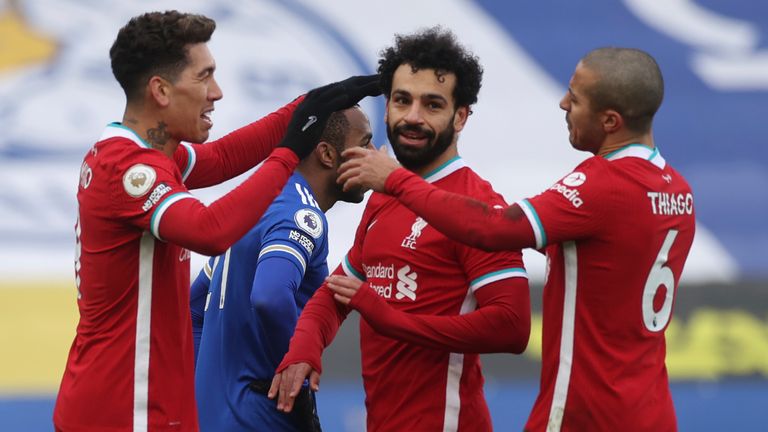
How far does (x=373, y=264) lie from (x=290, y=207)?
22.9 inches

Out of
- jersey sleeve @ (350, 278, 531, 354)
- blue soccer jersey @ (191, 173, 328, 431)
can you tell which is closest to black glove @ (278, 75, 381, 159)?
blue soccer jersey @ (191, 173, 328, 431)

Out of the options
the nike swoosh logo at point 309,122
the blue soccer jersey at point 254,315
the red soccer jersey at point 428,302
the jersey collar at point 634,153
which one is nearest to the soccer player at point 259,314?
the blue soccer jersey at point 254,315

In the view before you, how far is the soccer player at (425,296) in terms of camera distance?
4.23 m

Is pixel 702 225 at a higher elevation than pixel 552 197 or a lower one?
higher

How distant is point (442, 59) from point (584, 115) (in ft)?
2.10

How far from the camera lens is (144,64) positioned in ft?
13.9

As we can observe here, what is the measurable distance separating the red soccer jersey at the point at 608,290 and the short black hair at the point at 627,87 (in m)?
0.12

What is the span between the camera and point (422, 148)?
446cm

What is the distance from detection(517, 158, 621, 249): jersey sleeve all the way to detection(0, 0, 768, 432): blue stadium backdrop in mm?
5294

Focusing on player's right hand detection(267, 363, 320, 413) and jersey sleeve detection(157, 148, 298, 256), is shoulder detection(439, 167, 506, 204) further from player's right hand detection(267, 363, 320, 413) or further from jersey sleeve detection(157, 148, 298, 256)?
player's right hand detection(267, 363, 320, 413)

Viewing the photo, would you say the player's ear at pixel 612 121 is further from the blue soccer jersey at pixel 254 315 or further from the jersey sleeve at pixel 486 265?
the blue soccer jersey at pixel 254 315

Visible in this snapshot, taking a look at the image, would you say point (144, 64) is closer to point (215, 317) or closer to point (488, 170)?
point (215, 317)

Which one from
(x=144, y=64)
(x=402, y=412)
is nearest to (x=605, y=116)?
(x=402, y=412)

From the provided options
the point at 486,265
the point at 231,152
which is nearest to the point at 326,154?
the point at 231,152
